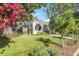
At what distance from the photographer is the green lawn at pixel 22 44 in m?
5.21

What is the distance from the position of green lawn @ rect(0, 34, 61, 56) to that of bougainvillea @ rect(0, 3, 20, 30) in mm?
414

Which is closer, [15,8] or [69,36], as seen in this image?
[15,8]

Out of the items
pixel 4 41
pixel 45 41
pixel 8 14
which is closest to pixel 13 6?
pixel 8 14

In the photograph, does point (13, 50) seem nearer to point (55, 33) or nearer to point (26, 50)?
point (26, 50)

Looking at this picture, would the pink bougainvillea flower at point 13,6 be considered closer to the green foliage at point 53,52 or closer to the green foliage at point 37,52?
the green foliage at point 37,52

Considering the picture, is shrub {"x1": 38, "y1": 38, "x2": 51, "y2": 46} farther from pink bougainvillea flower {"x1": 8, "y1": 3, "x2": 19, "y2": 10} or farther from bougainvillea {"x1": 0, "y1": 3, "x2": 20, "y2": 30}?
pink bougainvillea flower {"x1": 8, "y1": 3, "x2": 19, "y2": 10}

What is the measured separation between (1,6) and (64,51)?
4.86 ft

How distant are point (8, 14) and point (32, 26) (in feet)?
1.81

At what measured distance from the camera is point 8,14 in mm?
4996

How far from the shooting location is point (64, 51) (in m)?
5.27

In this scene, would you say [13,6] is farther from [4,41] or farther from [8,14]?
[4,41]

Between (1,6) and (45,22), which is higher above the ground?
(1,6)

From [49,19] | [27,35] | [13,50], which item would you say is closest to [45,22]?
[49,19]

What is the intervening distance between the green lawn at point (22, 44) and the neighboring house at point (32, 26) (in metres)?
0.10
